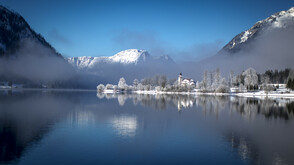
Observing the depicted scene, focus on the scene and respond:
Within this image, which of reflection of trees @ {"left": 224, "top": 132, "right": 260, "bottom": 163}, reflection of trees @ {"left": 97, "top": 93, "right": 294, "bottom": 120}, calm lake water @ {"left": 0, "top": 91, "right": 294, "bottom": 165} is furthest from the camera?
reflection of trees @ {"left": 97, "top": 93, "right": 294, "bottom": 120}

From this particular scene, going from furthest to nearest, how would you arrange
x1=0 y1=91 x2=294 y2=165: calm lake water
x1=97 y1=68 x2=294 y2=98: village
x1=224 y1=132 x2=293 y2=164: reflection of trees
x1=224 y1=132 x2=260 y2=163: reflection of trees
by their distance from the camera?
x1=97 y1=68 x2=294 y2=98: village
x1=224 y1=132 x2=260 y2=163: reflection of trees
x1=224 y1=132 x2=293 y2=164: reflection of trees
x1=0 y1=91 x2=294 y2=165: calm lake water

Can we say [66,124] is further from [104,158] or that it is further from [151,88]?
[151,88]

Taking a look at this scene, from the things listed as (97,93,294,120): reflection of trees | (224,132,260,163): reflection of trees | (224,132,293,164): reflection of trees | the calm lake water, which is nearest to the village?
(97,93,294,120): reflection of trees

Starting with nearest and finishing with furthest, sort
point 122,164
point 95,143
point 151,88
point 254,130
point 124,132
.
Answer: point 122,164, point 95,143, point 124,132, point 254,130, point 151,88

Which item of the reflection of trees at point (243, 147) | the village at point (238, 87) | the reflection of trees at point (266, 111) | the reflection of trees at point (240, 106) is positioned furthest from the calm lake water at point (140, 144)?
the village at point (238, 87)

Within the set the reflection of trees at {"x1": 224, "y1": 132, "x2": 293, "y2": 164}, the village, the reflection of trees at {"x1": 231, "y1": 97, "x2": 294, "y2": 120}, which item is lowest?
the reflection of trees at {"x1": 224, "y1": 132, "x2": 293, "y2": 164}

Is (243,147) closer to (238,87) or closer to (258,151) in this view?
(258,151)

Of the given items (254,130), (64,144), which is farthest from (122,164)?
(254,130)

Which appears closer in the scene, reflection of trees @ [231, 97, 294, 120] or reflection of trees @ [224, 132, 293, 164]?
reflection of trees @ [224, 132, 293, 164]

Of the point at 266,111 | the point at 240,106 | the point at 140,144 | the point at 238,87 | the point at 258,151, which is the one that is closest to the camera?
the point at 258,151

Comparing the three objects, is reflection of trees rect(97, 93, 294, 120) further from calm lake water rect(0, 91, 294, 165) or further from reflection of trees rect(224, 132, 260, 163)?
reflection of trees rect(224, 132, 260, 163)

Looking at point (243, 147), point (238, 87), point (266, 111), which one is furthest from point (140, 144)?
point (238, 87)

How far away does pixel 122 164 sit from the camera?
54.6 feet

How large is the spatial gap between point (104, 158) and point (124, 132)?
9.26m
